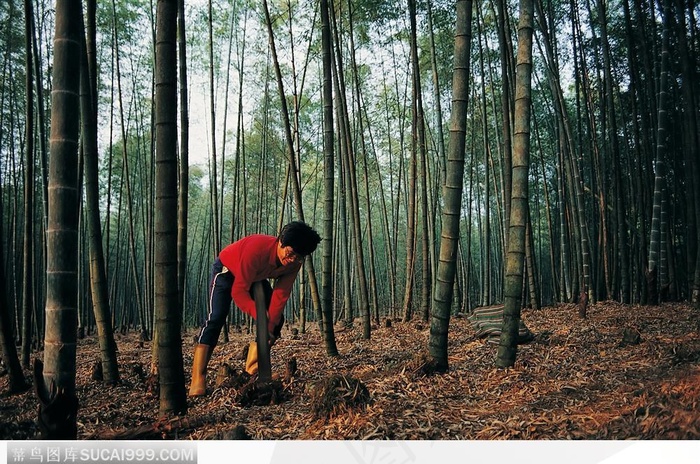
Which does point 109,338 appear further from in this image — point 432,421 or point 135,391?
point 432,421

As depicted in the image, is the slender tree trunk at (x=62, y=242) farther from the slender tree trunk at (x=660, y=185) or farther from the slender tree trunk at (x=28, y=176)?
the slender tree trunk at (x=660, y=185)

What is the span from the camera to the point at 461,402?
1.61m

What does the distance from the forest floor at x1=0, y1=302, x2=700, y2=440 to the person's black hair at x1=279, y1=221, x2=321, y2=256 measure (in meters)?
0.48

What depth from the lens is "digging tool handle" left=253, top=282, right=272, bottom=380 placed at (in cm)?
187

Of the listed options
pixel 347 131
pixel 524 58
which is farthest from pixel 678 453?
pixel 347 131

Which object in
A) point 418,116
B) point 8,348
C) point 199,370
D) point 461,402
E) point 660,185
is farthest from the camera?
point 418,116

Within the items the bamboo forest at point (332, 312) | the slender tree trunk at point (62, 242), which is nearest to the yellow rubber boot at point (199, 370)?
the bamboo forest at point (332, 312)

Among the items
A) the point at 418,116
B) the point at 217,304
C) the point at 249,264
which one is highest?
the point at 418,116

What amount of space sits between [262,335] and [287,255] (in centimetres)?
35

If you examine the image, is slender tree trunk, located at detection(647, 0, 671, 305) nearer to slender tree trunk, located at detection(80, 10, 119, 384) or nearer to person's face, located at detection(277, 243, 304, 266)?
person's face, located at detection(277, 243, 304, 266)

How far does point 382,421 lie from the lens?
1418 millimetres

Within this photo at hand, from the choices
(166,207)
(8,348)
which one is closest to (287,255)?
(166,207)

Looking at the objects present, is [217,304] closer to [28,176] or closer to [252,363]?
[252,363]

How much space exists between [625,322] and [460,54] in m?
2.13
